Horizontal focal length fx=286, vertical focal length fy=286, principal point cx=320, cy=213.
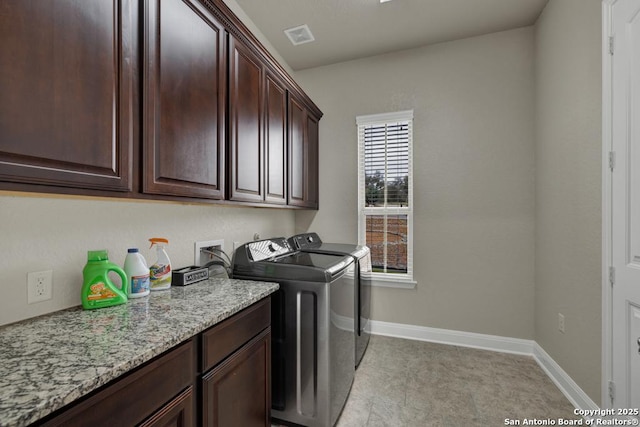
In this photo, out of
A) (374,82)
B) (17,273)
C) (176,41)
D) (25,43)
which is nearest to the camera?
(25,43)

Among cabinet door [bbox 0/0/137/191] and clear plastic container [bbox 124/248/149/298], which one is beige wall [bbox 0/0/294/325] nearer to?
clear plastic container [bbox 124/248/149/298]

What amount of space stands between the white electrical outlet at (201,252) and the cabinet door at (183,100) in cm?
48

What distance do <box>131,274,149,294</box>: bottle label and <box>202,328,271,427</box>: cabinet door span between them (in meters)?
0.52

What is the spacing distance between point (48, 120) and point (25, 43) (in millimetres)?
202

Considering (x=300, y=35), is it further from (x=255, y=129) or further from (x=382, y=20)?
(x=255, y=129)

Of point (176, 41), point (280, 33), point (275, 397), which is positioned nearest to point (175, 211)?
point (176, 41)

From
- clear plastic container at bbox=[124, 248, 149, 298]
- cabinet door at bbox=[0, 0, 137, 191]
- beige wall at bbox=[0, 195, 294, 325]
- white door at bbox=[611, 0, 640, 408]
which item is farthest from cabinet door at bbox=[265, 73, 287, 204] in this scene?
white door at bbox=[611, 0, 640, 408]

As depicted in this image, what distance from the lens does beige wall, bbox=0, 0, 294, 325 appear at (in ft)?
3.26

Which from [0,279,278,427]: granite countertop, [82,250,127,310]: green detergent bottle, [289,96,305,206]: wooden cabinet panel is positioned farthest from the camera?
[289,96,305,206]: wooden cabinet panel

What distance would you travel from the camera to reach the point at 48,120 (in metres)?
0.83

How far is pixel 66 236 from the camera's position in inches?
45.6

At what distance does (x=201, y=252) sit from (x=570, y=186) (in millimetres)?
2537

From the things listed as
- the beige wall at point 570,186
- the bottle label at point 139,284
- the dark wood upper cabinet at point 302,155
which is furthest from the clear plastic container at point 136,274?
the beige wall at point 570,186

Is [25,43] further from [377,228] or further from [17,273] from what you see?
[377,228]
